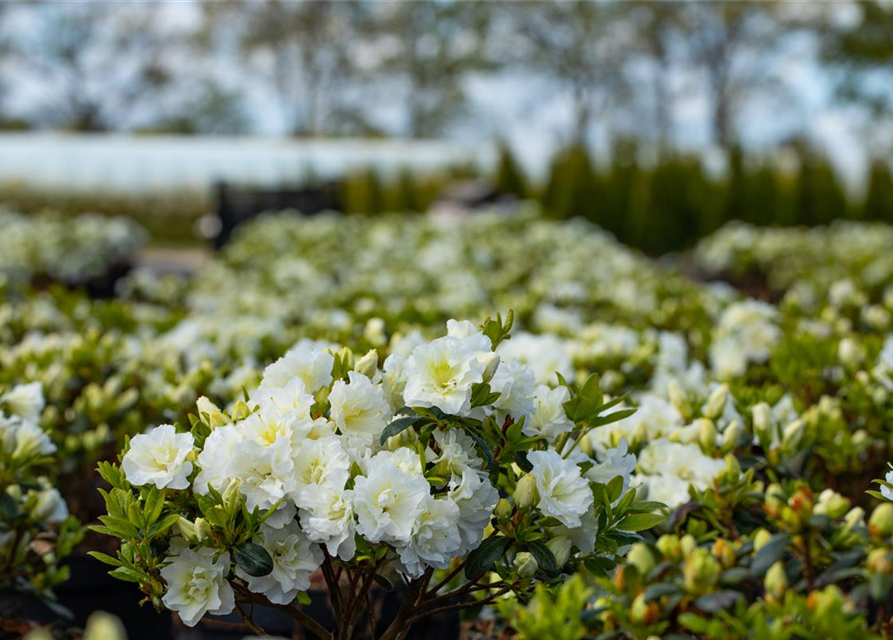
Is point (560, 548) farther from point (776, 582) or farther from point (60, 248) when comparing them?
point (60, 248)

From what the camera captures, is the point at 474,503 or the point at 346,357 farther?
the point at 346,357

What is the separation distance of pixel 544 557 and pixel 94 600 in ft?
5.21

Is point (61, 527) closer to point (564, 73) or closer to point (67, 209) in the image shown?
point (67, 209)

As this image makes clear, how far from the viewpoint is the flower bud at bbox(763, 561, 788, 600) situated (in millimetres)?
1184

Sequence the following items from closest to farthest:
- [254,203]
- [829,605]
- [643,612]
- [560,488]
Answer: [829,605] < [643,612] < [560,488] < [254,203]

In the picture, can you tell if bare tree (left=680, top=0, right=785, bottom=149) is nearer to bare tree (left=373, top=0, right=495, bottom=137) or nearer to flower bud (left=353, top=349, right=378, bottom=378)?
bare tree (left=373, top=0, right=495, bottom=137)

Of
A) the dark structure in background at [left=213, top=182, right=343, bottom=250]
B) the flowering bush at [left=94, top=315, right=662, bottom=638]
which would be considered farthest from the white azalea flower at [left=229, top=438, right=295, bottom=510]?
the dark structure in background at [left=213, top=182, right=343, bottom=250]

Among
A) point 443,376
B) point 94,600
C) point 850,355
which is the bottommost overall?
point 94,600

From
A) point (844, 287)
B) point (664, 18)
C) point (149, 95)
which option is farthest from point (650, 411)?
point (149, 95)

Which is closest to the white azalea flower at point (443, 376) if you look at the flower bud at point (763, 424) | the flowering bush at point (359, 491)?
the flowering bush at point (359, 491)

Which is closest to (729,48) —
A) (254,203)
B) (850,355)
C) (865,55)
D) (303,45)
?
(865,55)

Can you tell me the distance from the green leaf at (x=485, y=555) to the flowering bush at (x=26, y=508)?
104cm

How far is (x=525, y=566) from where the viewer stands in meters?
1.40

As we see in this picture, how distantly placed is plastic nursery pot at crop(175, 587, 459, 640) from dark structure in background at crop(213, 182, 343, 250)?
9.68 m
